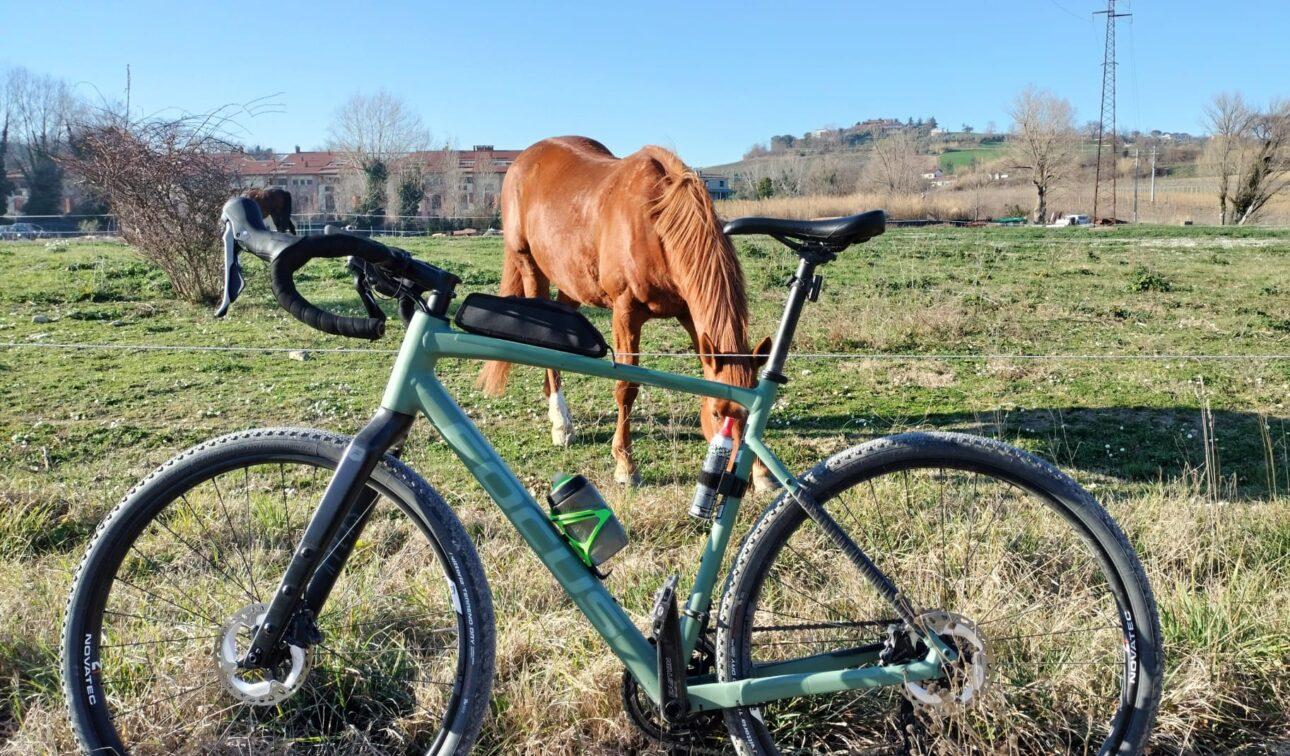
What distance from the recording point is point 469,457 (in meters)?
2.02

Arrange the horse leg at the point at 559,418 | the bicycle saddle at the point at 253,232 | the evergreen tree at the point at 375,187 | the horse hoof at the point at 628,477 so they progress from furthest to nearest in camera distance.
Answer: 1. the evergreen tree at the point at 375,187
2. the horse leg at the point at 559,418
3. the horse hoof at the point at 628,477
4. the bicycle saddle at the point at 253,232

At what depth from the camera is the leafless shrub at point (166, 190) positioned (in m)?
12.8

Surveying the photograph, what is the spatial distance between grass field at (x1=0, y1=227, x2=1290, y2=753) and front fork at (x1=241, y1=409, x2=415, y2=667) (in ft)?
2.15

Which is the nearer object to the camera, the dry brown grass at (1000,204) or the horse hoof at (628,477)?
the horse hoof at (628,477)

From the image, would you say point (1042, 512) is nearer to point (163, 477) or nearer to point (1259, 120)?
point (163, 477)

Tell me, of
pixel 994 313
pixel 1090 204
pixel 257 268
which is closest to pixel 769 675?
pixel 994 313

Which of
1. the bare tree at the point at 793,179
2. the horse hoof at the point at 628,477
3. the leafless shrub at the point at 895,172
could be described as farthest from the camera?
the leafless shrub at the point at 895,172

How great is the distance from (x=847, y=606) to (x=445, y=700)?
1.17 metres

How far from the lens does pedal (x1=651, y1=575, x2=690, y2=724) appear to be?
2.07 m

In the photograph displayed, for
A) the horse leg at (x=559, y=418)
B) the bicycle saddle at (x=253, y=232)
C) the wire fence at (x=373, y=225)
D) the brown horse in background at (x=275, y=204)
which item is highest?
the wire fence at (x=373, y=225)

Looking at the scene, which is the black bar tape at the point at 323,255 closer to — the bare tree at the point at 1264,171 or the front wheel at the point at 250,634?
the front wheel at the point at 250,634

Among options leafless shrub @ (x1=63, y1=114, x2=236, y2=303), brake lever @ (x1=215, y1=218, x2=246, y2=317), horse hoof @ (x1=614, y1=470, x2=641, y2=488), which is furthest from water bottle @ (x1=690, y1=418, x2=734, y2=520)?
leafless shrub @ (x1=63, y1=114, x2=236, y2=303)

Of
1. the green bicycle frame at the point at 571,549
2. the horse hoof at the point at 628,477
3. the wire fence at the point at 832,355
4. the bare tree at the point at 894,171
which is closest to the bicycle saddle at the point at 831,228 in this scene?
the green bicycle frame at the point at 571,549

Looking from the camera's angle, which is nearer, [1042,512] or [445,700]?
[445,700]
